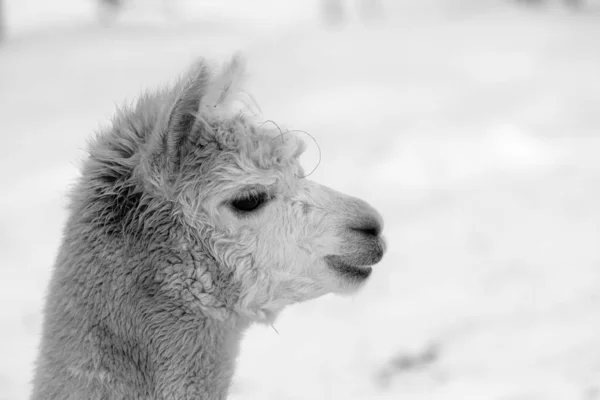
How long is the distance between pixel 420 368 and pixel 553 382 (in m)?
0.88

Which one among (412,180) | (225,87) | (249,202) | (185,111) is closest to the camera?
(185,111)

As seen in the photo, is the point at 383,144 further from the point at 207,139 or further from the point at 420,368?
the point at 207,139

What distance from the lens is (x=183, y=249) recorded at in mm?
2602

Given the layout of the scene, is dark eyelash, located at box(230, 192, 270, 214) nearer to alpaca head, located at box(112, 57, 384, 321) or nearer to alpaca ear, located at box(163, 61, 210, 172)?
alpaca head, located at box(112, 57, 384, 321)

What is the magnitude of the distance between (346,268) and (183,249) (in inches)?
22.3

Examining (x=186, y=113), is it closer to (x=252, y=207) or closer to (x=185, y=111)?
(x=185, y=111)

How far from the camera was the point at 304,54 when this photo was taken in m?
14.2

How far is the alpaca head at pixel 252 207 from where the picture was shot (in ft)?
8.52

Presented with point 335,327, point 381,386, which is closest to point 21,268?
point 335,327

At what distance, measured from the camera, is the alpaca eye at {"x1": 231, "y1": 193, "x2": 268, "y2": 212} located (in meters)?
2.65

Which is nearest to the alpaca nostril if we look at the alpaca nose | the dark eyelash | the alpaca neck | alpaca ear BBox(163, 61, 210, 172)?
the alpaca nose

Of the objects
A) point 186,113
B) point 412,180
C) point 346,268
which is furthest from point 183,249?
point 412,180

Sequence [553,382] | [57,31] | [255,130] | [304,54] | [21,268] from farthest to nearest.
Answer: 1. [57,31]
2. [304,54]
3. [21,268]
4. [553,382]
5. [255,130]

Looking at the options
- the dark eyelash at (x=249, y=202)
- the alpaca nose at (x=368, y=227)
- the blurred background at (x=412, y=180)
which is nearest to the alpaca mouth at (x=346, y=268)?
the alpaca nose at (x=368, y=227)
